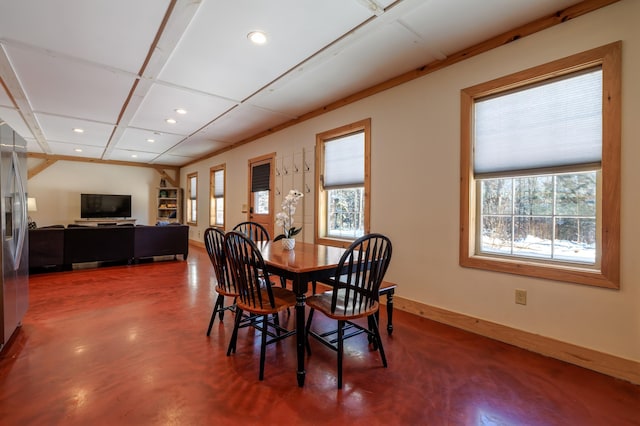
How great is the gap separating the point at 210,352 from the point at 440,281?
2.10m

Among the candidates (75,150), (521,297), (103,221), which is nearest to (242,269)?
(521,297)

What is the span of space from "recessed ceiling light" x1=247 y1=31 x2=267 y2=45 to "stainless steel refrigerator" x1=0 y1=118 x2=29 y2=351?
186 cm

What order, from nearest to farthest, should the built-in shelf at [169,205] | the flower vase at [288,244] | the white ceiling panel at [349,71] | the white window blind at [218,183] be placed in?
the white ceiling panel at [349,71] → the flower vase at [288,244] → the white window blind at [218,183] → the built-in shelf at [169,205]

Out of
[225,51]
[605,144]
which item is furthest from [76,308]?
[605,144]

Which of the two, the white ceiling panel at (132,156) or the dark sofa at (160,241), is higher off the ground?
the white ceiling panel at (132,156)

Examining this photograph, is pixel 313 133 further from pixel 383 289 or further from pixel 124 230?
pixel 124 230

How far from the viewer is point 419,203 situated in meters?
3.05

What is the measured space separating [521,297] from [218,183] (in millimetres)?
6462

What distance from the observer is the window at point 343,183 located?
12.1ft

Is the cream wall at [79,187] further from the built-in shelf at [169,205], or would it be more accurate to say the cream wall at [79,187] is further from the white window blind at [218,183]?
the white window blind at [218,183]

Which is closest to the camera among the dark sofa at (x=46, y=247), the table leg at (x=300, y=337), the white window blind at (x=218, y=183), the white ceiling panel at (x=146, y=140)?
the table leg at (x=300, y=337)

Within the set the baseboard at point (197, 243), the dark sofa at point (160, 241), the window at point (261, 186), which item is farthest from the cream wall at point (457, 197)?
the baseboard at point (197, 243)

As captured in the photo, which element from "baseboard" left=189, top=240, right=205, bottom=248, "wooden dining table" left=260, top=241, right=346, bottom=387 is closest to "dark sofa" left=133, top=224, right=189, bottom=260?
"baseboard" left=189, top=240, right=205, bottom=248

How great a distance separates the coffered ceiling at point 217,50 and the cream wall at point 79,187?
13.7 feet
